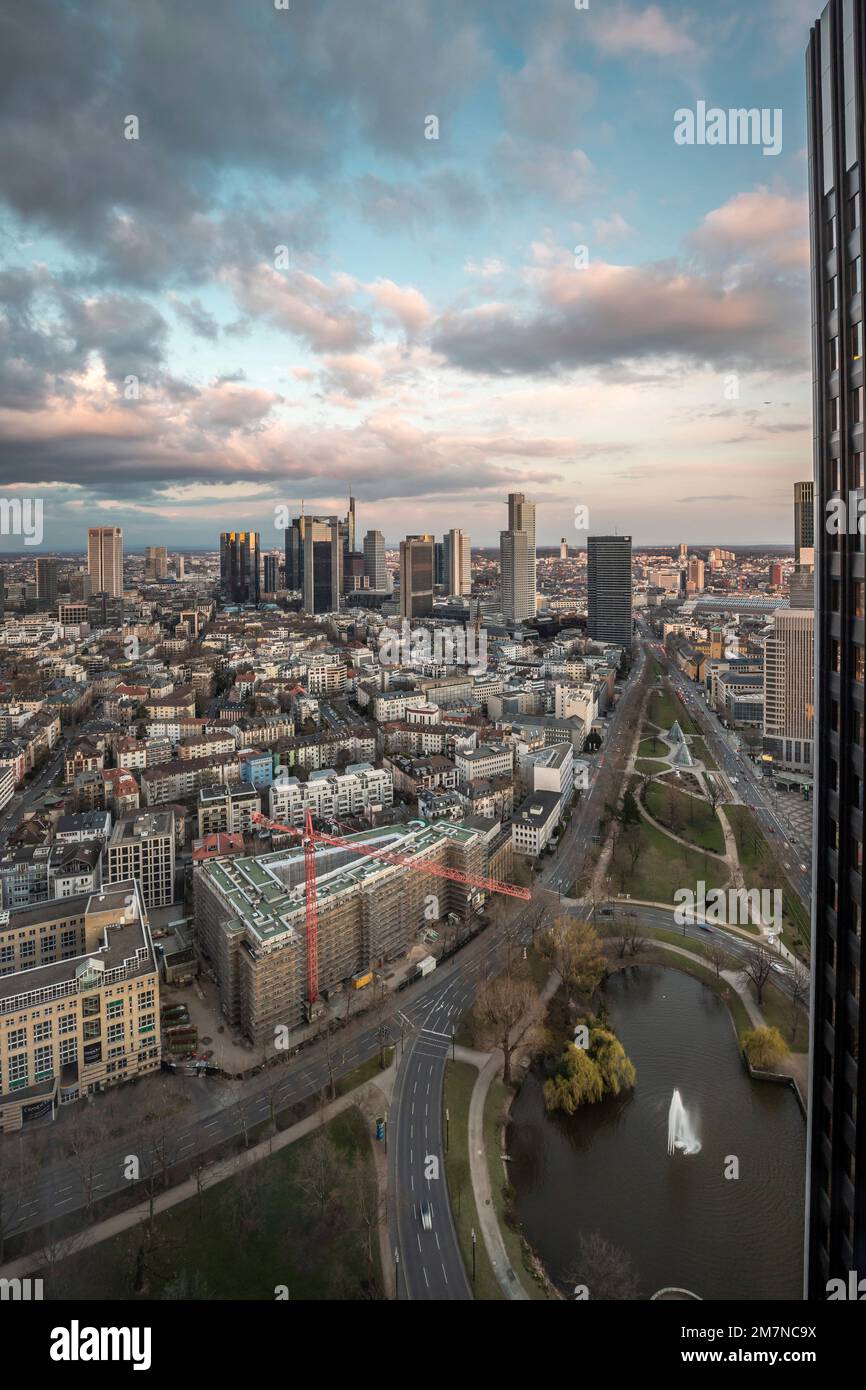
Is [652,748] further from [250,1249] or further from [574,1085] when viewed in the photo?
[250,1249]

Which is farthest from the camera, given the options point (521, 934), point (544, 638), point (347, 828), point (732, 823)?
point (544, 638)

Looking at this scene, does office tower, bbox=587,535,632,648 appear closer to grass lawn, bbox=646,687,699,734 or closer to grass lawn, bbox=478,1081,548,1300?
grass lawn, bbox=646,687,699,734

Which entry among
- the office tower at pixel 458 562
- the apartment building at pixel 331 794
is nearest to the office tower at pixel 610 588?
the office tower at pixel 458 562

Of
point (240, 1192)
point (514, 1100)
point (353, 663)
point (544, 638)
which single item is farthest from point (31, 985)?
point (544, 638)

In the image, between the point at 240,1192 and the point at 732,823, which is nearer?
the point at 240,1192

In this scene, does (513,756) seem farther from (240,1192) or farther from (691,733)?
(240,1192)

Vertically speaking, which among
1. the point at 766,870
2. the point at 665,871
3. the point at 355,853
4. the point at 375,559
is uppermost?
the point at 375,559

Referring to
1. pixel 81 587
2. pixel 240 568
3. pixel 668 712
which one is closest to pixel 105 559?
pixel 81 587
